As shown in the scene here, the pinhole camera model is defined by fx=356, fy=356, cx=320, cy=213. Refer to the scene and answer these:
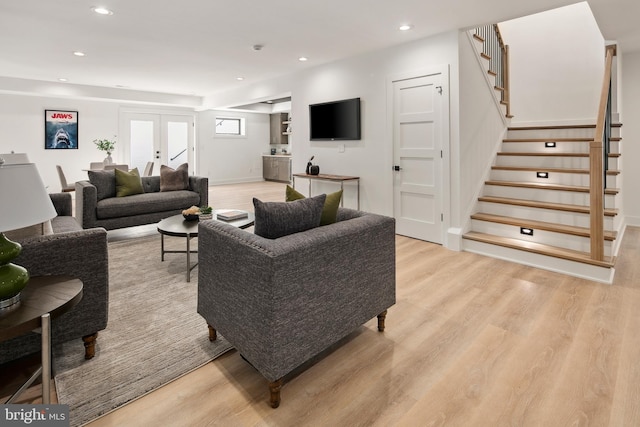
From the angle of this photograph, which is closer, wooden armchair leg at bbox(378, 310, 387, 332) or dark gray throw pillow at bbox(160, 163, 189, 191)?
wooden armchair leg at bbox(378, 310, 387, 332)

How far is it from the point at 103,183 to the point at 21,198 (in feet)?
12.2

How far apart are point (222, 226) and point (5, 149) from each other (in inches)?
326

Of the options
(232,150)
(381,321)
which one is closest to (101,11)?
(381,321)

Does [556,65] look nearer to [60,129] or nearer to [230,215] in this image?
[230,215]

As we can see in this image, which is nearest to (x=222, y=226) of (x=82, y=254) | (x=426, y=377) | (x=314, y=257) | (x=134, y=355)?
(x=314, y=257)

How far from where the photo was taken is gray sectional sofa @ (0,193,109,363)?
65.5 inches

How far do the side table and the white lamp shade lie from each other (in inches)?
12.4

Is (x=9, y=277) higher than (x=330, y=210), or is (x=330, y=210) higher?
(x=330, y=210)

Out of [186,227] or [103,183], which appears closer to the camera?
[186,227]

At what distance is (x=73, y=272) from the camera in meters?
1.78

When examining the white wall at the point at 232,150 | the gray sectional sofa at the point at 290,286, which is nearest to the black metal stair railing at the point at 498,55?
the gray sectional sofa at the point at 290,286

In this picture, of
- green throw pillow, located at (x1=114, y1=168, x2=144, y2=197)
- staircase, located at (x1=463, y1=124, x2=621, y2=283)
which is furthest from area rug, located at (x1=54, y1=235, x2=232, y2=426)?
staircase, located at (x1=463, y1=124, x2=621, y2=283)

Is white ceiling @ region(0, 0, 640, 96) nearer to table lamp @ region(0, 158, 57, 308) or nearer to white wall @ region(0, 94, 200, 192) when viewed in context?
white wall @ region(0, 94, 200, 192)

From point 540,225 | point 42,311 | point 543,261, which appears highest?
point 540,225
